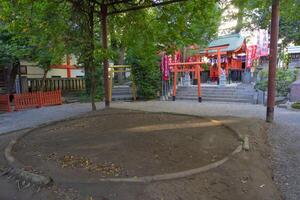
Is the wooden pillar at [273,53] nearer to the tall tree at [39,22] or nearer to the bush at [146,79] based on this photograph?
the tall tree at [39,22]

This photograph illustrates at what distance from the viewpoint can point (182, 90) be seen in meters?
14.6

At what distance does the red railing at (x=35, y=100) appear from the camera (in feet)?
36.4

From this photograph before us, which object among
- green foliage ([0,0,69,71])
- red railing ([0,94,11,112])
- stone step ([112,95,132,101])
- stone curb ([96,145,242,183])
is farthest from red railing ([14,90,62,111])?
stone curb ([96,145,242,183])

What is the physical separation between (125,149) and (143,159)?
19.2 inches

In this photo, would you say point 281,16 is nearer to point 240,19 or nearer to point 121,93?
point 240,19

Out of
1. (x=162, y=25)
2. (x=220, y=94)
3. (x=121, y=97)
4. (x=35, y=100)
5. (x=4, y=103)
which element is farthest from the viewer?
(x=121, y=97)

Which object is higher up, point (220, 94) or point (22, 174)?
point (220, 94)

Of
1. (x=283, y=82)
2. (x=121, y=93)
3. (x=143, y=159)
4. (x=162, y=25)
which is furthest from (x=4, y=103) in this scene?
(x=283, y=82)

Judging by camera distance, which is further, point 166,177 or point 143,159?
point 143,159

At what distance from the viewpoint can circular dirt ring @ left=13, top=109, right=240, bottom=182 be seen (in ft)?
10.7

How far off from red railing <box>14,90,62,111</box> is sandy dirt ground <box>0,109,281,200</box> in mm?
6237

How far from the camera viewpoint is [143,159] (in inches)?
142

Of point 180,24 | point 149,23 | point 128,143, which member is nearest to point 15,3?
point 149,23

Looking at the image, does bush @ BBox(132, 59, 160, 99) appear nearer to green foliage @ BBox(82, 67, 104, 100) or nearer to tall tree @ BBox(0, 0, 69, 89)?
green foliage @ BBox(82, 67, 104, 100)
